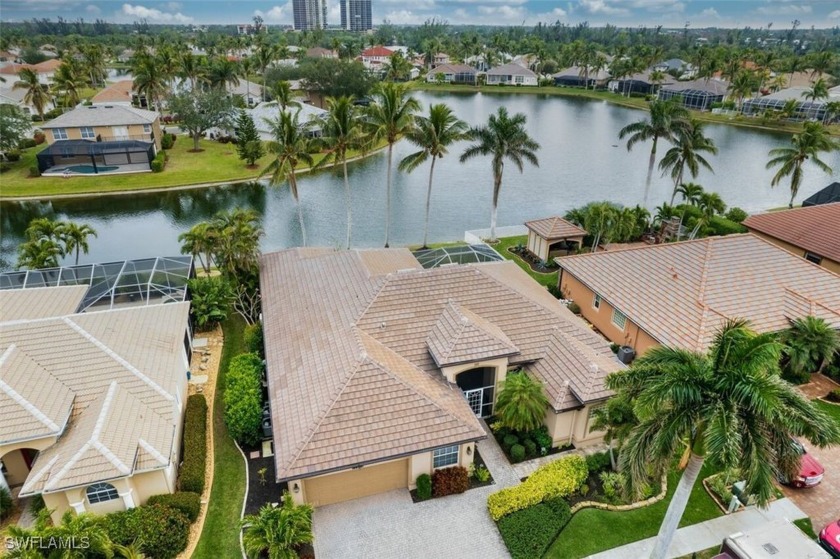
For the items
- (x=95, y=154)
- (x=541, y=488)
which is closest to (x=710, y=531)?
(x=541, y=488)

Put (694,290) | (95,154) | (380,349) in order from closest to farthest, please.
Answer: (380,349) → (694,290) → (95,154)

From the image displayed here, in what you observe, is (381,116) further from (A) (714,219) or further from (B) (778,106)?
(B) (778,106)

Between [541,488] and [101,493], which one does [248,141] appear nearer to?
[101,493]

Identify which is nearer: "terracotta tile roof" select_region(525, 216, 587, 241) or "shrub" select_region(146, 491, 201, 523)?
"shrub" select_region(146, 491, 201, 523)

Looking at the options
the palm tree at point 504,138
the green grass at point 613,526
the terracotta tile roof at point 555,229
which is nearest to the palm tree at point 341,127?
the palm tree at point 504,138

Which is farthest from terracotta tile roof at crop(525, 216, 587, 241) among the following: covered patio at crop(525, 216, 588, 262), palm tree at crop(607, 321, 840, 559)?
palm tree at crop(607, 321, 840, 559)

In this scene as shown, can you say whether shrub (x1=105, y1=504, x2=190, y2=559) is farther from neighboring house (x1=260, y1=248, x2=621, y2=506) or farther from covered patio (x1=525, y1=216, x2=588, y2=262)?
covered patio (x1=525, y1=216, x2=588, y2=262)
